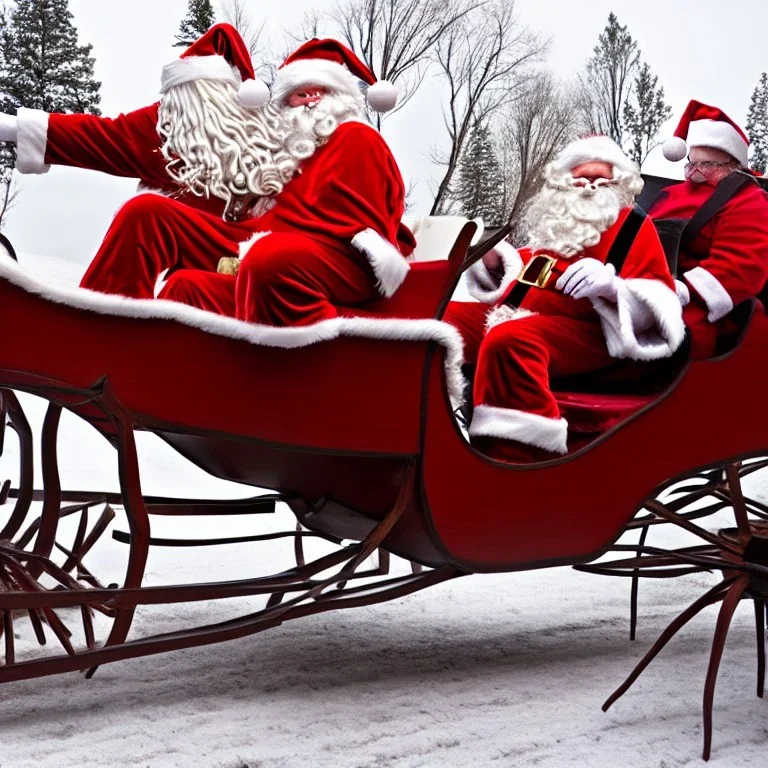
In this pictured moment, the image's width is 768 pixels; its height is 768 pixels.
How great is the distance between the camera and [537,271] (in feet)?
7.17

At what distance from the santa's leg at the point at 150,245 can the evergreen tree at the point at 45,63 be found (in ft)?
15.0

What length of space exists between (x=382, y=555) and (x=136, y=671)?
67cm

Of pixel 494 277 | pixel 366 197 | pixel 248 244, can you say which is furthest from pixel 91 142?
pixel 494 277

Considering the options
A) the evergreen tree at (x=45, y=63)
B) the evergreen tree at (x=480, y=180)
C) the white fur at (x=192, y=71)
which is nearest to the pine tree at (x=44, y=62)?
the evergreen tree at (x=45, y=63)

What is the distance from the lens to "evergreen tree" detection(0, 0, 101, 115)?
5.99 meters

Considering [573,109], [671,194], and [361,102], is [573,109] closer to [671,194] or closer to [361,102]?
[671,194]

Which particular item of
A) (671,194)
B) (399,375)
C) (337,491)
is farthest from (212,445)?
(671,194)

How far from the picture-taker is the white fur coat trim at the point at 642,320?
1989 millimetres

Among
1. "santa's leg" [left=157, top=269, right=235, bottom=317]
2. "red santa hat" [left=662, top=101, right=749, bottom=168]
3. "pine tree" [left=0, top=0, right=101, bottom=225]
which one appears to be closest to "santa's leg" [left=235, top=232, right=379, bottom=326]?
"santa's leg" [left=157, top=269, right=235, bottom=317]

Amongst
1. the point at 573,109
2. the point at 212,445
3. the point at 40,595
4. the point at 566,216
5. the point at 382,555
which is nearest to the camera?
the point at 40,595

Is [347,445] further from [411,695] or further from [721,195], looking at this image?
[721,195]

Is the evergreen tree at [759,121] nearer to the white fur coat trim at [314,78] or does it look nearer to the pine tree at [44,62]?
the pine tree at [44,62]

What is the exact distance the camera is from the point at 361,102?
1.92m

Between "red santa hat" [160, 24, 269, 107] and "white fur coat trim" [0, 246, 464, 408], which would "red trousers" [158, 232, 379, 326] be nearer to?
"white fur coat trim" [0, 246, 464, 408]
